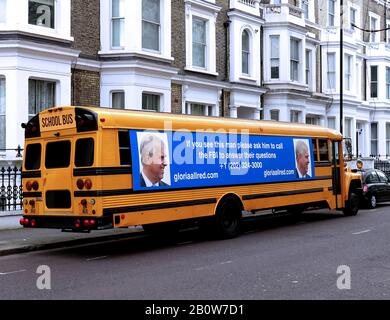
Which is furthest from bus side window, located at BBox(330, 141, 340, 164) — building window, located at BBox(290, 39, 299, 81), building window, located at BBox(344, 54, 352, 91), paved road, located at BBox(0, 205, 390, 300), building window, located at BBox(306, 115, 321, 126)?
building window, located at BBox(344, 54, 352, 91)

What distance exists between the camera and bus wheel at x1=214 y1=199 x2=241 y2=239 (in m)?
13.1

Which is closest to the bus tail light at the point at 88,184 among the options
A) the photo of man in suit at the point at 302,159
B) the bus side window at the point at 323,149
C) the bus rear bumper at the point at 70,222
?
the bus rear bumper at the point at 70,222

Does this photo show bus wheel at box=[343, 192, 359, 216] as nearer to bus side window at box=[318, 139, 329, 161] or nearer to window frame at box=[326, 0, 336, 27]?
bus side window at box=[318, 139, 329, 161]

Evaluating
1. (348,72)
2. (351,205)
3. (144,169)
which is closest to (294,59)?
(348,72)

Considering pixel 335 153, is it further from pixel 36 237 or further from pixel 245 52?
pixel 245 52

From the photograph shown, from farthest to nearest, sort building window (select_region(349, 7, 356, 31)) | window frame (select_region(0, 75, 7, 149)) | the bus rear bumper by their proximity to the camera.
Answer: building window (select_region(349, 7, 356, 31)), window frame (select_region(0, 75, 7, 149)), the bus rear bumper

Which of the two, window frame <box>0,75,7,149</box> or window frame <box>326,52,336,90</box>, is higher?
window frame <box>326,52,336,90</box>

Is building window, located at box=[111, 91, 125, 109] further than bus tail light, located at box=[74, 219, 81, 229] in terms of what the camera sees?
Yes

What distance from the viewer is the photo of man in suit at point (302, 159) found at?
625 inches

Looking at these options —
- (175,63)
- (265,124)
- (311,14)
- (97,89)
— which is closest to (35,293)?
(265,124)

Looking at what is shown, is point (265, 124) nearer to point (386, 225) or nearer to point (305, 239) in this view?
point (305, 239)

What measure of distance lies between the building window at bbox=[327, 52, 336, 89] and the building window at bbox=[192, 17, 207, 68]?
1122cm

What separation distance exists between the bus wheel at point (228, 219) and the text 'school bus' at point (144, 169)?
0.02 metres
